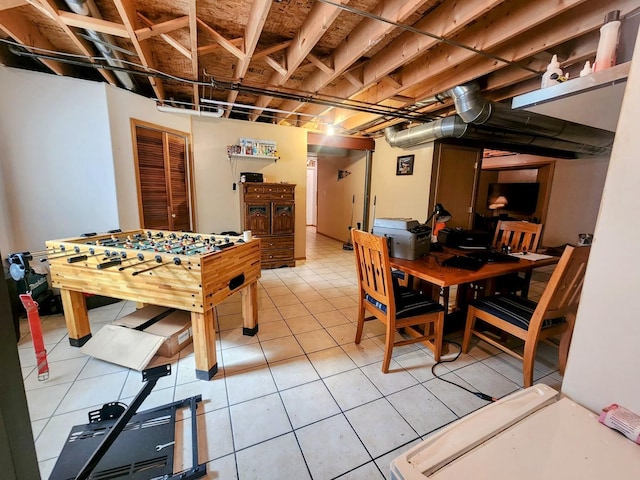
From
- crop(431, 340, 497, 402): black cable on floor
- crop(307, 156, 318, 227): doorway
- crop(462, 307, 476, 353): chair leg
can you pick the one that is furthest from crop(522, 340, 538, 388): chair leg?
crop(307, 156, 318, 227): doorway

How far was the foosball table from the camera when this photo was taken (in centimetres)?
176

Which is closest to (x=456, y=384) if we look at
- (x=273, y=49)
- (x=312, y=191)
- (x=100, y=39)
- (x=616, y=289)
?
(x=616, y=289)

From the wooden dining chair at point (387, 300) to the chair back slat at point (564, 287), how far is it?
2.01ft

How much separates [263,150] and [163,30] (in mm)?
2391

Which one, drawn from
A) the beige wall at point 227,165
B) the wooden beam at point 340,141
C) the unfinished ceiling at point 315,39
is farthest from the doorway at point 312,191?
the unfinished ceiling at point 315,39

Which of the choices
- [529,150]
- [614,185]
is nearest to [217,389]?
[614,185]

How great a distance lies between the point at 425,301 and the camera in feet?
6.86

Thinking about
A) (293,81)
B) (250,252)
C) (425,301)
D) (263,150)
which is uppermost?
(293,81)

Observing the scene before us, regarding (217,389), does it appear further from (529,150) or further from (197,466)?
(529,150)

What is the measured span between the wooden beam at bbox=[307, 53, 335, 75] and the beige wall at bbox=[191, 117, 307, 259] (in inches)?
79.9

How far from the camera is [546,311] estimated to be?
5.59 ft

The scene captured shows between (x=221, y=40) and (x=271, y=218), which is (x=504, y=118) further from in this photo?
(x=271, y=218)

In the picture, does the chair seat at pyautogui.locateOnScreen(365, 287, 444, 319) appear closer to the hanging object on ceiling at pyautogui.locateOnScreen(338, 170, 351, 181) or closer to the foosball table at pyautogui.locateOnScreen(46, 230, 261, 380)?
the foosball table at pyautogui.locateOnScreen(46, 230, 261, 380)

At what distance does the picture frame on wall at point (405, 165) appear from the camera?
4.88 meters
